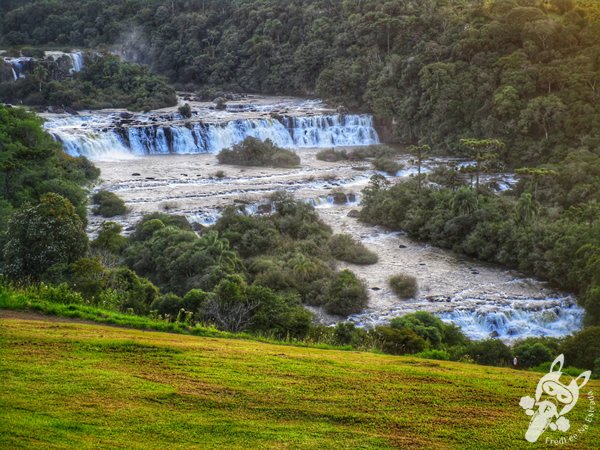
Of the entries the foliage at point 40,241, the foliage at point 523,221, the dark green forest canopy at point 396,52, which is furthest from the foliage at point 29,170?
the dark green forest canopy at point 396,52

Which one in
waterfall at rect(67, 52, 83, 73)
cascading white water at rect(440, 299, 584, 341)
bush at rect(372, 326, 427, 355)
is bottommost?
cascading white water at rect(440, 299, 584, 341)

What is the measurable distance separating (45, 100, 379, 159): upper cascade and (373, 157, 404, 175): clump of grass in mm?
10118

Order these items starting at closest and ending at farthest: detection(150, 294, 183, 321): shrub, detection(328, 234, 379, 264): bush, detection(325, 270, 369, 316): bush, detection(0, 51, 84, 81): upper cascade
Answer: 1. detection(150, 294, 183, 321): shrub
2. detection(325, 270, 369, 316): bush
3. detection(328, 234, 379, 264): bush
4. detection(0, 51, 84, 81): upper cascade

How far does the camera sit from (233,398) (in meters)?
9.79

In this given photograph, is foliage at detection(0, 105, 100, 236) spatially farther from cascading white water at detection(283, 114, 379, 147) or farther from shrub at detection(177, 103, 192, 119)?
cascading white water at detection(283, 114, 379, 147)

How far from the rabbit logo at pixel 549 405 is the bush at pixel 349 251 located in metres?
19.6

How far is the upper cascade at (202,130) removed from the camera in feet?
163

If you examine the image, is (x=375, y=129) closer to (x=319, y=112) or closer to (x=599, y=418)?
(x=319, y=112)

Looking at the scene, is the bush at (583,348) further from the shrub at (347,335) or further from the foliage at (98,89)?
the foliage at (98,89)

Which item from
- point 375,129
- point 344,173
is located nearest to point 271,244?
point 344,173

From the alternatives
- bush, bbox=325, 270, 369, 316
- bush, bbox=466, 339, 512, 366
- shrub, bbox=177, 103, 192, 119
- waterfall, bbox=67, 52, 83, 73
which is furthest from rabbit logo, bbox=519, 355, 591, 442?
waterfall, bbox=67, 52, 83, 73

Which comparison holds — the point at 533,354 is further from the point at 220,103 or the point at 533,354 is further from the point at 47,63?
the point at 47,63

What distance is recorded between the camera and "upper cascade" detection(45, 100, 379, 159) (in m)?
49.8

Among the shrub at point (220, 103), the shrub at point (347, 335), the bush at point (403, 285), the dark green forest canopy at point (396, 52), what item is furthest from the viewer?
the shrub at point (220, 103)
